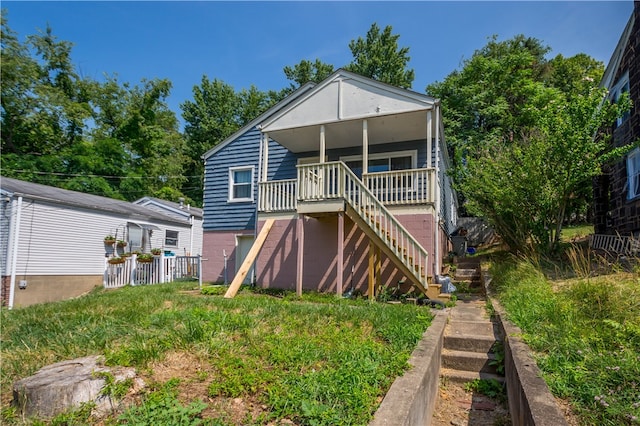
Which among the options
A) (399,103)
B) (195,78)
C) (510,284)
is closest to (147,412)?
(510,284)

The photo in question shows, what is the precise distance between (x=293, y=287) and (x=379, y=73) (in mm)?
21347

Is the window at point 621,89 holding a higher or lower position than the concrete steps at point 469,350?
higher

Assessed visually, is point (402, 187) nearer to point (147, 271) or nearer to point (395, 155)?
point (395, 155)

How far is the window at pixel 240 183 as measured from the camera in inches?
468

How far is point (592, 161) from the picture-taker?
299 inches

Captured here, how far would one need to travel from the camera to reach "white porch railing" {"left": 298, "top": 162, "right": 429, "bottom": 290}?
24.5 ft

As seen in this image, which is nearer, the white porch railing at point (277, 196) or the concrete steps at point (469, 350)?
the concrete steps at point (469, 350)

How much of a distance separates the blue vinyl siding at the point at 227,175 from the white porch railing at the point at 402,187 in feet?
11.3

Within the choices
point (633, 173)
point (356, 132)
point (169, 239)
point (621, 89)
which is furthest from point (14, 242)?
point (621, 89)

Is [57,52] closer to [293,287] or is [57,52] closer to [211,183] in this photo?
[211,183]

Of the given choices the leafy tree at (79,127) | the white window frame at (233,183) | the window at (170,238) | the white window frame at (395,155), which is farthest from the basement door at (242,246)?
the leafy tree at (79,127)

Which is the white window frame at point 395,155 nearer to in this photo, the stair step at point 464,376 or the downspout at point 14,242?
the stair step at point 464,376

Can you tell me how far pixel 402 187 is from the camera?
28.1 ft

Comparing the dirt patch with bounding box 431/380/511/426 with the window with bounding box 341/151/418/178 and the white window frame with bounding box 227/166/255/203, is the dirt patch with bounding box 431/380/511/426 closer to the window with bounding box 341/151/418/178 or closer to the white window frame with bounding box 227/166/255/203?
the window with bounding box 341/151/418/178
